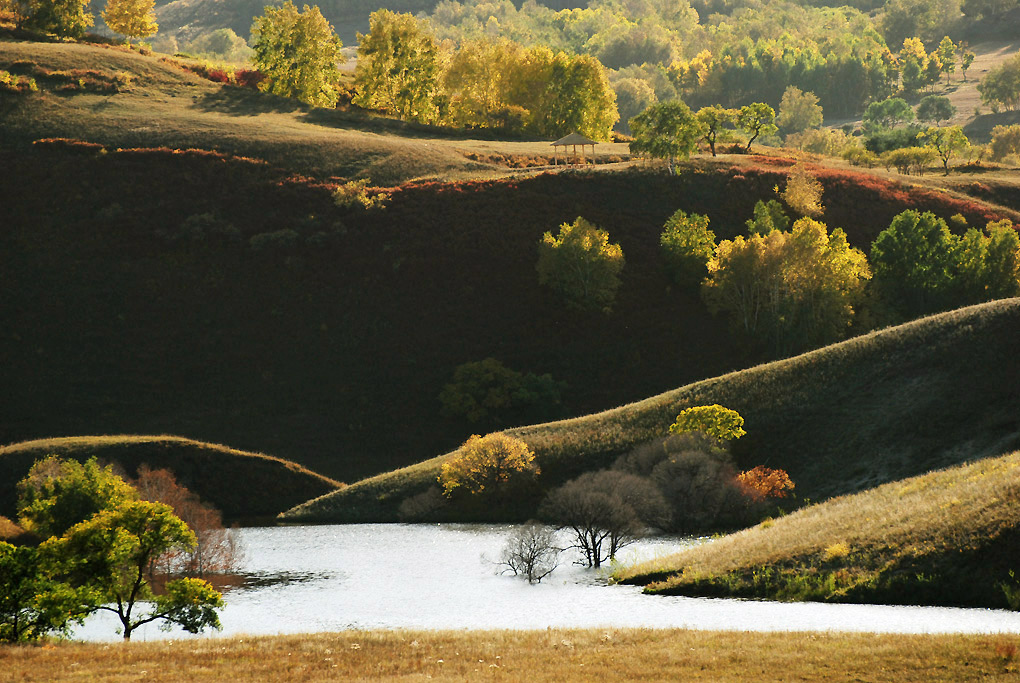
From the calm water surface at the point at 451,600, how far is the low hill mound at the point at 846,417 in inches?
300

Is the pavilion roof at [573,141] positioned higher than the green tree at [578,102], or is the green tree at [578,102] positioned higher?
the green tree at [578,102]

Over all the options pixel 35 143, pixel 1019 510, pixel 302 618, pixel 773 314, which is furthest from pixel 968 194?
pixel 35 143

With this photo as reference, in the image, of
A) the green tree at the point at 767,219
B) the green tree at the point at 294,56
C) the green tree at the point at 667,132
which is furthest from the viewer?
the green tree at the point at 294,56

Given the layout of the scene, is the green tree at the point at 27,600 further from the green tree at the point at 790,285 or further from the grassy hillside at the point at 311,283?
the green tree at the point at 790,285

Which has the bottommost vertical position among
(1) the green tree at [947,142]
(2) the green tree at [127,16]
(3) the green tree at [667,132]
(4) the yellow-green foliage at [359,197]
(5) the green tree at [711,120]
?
(4) the yellow-green foliage at [359,197]

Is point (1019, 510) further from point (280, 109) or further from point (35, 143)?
point (280, 109)

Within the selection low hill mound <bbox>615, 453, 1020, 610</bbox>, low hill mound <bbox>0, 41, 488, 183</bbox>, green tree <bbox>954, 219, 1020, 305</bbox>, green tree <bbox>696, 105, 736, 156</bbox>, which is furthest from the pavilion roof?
low hill mound <bbox>615, 453, 1020, 610</bbox>

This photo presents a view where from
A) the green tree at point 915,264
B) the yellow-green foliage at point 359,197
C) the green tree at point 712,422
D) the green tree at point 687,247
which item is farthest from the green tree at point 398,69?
the green tree at point 712,422

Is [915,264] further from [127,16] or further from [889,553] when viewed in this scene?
[127,16]

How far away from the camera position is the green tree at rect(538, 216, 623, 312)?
286 ft

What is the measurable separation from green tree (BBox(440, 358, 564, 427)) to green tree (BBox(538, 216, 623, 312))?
1166 cm

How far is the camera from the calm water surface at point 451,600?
30484 millimetres

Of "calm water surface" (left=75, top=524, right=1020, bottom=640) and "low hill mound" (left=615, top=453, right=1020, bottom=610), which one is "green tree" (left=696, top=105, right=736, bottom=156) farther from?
"low hill mound" (left=615, top=453, right=1020, bottom=610)

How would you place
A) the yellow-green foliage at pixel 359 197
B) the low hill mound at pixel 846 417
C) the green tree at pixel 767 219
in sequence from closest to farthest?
1. the low hill mound at pixel 846 417
2. the green tree at pixel 767 219
3. the yellow-green foliage at pixel 359 197
